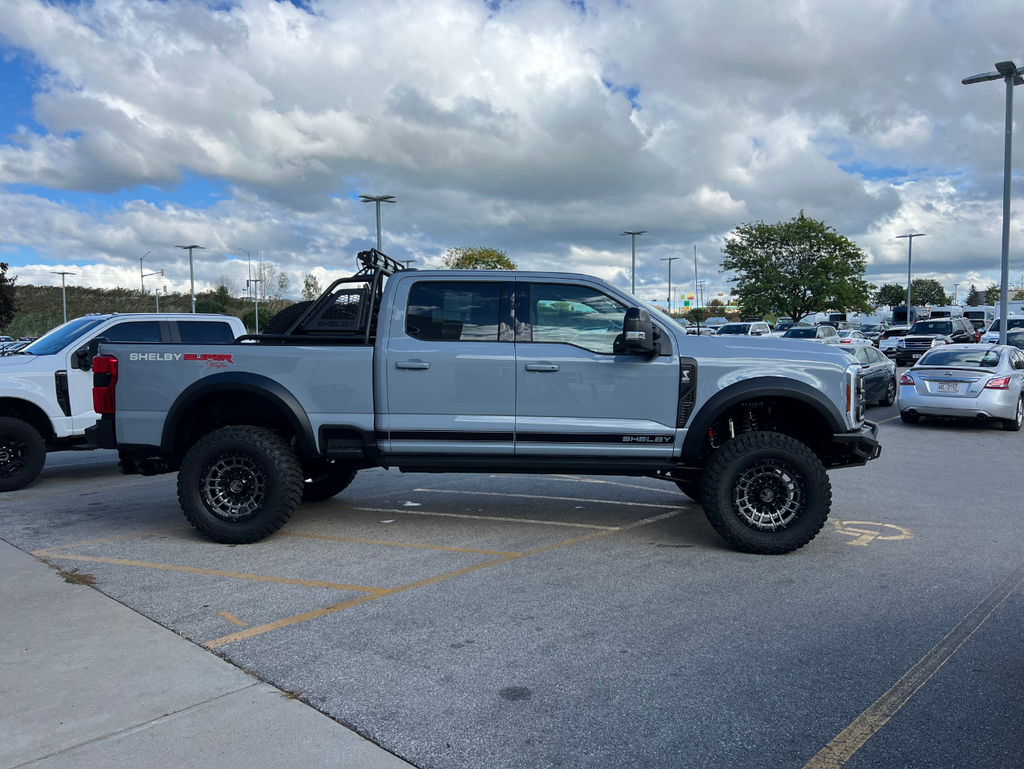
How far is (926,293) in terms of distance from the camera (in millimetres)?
131500

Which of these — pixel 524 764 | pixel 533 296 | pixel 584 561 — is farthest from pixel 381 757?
pixel 533 296

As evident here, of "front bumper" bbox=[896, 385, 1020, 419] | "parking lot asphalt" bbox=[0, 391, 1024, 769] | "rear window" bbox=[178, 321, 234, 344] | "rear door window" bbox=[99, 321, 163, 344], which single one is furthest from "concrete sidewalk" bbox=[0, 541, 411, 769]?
"front bumper" bbox=[896, 385, 1020, 419]

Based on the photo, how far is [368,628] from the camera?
452 cm

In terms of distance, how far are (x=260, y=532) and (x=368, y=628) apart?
2.11m

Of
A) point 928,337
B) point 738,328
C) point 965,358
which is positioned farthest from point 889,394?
point 738,328

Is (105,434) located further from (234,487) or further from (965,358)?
(965,358)

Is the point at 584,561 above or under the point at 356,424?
under

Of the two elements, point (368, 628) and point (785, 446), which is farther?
point (785, 446)

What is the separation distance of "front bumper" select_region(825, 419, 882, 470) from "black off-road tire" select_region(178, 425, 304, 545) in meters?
4.18

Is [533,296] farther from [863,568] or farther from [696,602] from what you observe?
[863,568]

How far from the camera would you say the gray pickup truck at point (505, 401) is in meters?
6.01

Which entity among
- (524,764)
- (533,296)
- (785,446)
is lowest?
(524,764)

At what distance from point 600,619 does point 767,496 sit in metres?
2.02

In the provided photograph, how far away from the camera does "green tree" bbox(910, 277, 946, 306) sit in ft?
429
